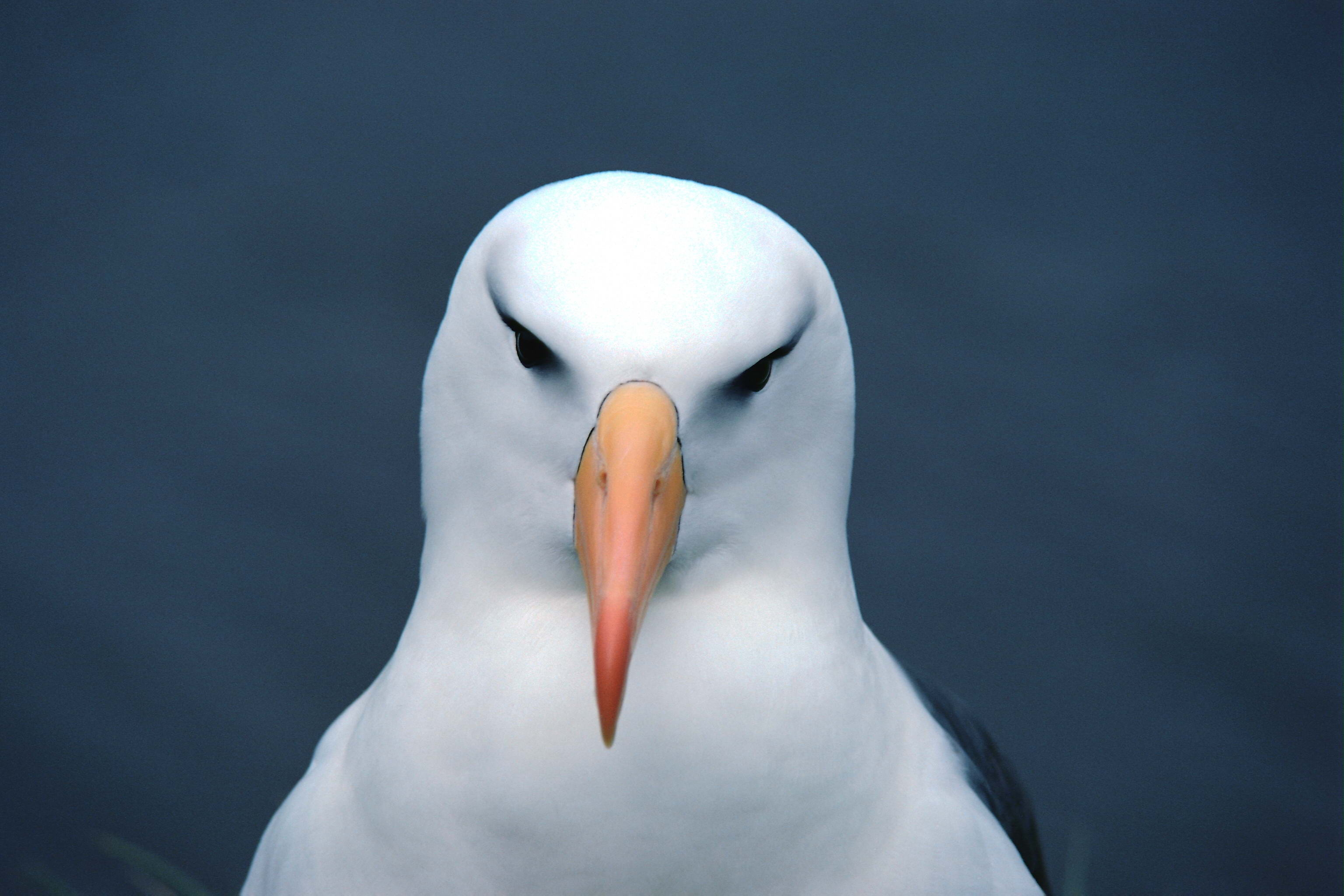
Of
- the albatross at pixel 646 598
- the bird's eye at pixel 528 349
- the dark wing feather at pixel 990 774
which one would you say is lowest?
the dark wing feather at pixel 990 774

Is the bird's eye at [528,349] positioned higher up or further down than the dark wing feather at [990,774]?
higher up

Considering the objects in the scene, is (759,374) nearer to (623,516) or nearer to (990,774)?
(623,516)

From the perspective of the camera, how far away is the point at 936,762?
1.14 meters

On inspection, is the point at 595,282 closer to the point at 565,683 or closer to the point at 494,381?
the point at 494,381

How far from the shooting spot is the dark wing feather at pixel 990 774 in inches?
49.9

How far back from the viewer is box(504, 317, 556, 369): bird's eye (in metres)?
0.88

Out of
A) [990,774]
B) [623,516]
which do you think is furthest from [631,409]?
[990,774]

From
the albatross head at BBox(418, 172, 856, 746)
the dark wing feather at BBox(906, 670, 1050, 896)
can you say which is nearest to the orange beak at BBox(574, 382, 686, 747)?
the albatross head at BBox(418, 172, 856, 746)

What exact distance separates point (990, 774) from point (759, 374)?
0.65 m

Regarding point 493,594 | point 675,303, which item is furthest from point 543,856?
point 675,303

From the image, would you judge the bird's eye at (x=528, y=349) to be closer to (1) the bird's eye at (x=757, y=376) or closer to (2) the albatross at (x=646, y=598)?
(2) the albatross at (x=646, y=598)

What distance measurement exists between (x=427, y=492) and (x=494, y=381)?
0.50 feet

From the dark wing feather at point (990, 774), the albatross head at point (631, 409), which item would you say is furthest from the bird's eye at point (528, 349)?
the dark wing feather at point (990, 774)

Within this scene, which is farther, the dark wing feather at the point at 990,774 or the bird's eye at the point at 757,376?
the dark wing feather at the point at 990,774
